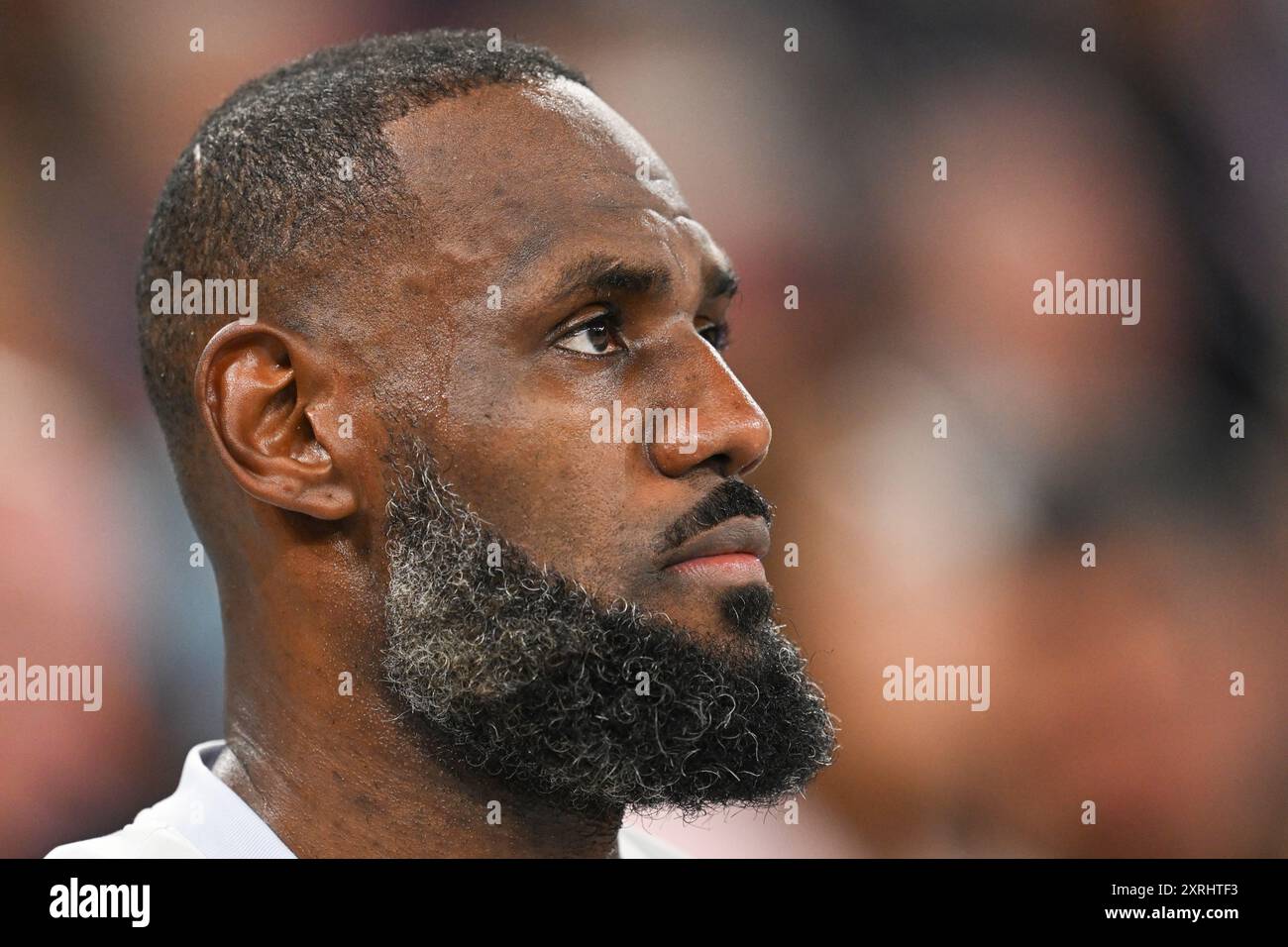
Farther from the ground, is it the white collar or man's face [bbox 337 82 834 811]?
man's face [bbox 337 82 834 811]

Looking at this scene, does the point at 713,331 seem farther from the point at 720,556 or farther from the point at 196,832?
the point at 196,832

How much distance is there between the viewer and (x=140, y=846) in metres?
2.33

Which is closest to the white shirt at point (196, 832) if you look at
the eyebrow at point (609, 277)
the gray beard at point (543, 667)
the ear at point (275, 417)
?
the gray beard at point (543, 667)

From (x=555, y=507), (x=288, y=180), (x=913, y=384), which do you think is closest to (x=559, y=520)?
(x=555, y=507)

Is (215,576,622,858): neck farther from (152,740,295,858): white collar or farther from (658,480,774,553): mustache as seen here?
(658,480,774,553): mustache

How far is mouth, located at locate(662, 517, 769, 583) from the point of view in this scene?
2.25 m

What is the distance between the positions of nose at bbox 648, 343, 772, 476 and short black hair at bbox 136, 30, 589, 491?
59 centimetres

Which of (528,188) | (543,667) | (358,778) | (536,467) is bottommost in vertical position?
(358,778)

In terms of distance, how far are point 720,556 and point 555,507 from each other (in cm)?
30

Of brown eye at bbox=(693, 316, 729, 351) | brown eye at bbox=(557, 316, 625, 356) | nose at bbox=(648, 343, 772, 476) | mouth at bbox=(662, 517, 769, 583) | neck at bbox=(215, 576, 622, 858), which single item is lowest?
neck at bbox=(215, 576, 622, 858)

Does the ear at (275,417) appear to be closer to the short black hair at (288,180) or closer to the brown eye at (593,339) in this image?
the short black hair at (288,180)

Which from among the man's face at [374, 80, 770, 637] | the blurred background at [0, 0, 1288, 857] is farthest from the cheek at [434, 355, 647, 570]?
the blurred background at [0, 0, 1288, 857]

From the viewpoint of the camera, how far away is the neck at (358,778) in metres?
2.30

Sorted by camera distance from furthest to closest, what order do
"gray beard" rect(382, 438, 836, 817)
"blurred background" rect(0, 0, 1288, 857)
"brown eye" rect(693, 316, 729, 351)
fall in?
"blurred background" rect(0, 0, 1288, 857) → "brown eye" rect(693, 316, 729, 351) → "gray beard" rect(382, 438, 836, 817)
